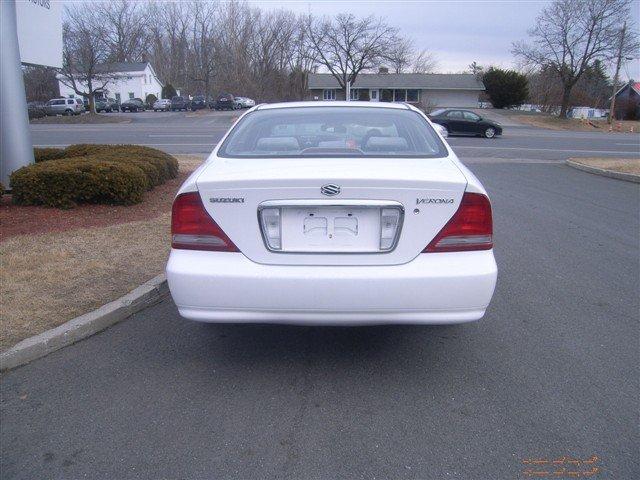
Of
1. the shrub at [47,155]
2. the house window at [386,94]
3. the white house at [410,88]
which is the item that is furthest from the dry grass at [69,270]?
the house window at [386,94]

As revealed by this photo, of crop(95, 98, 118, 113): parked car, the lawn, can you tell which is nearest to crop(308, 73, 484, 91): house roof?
the lawn

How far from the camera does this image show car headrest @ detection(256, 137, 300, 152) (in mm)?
3920

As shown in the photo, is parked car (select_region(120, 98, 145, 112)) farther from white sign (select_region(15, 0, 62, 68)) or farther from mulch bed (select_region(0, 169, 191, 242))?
mulch bed (select_region(0, 169, 191, 242))

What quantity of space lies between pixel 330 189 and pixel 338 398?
1.20 meters

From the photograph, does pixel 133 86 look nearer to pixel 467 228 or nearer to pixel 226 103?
pixel 226 103

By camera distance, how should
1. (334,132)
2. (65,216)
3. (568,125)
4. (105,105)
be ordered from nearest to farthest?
1. (334,132)
2. (65,216)
3. (568,125)
4. (105,105)

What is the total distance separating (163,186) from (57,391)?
663cm

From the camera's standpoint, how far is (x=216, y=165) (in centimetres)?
356

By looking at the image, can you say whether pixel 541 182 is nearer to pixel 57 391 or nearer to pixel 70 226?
pixel 70 226

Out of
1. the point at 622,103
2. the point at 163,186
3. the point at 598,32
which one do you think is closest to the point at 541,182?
the point at 163,186

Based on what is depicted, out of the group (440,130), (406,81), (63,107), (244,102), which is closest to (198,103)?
(244,102)

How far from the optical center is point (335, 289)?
10.2 feet

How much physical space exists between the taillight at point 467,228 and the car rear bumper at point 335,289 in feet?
0.15

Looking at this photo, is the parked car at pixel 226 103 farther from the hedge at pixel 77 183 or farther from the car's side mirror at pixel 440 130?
the car's side mirror at pixel 440 130
